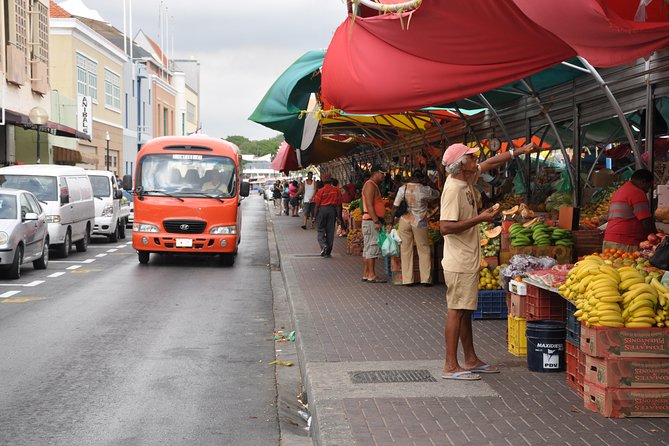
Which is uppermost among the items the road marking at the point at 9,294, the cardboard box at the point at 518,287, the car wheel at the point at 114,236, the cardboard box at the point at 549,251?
the cardboard box at the point at 549,251

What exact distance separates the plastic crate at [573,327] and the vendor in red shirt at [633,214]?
2.75 meters

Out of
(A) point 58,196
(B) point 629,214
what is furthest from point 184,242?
(B) point 629,214

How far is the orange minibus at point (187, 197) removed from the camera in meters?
18.6

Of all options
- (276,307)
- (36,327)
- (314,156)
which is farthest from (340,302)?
(314,156)

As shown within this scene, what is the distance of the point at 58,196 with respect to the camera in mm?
20688

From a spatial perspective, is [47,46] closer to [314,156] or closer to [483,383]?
[314,156]

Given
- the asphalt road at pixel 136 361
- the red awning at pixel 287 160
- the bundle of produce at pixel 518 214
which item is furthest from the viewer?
the red awning at pixel 287 160

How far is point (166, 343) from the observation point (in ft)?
33.2

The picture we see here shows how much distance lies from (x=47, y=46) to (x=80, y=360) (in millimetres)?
32602

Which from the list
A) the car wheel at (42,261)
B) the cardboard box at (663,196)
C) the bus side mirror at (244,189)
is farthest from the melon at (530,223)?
the car wheel at (42,261)

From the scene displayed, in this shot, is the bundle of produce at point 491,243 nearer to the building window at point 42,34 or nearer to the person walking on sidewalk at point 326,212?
the person walking on sidewalk at point 326,212

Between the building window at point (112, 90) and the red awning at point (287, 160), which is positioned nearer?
the red awning at point (287, 160)

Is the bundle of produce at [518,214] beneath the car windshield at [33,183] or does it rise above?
beneath

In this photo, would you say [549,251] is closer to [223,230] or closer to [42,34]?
[223,230]
